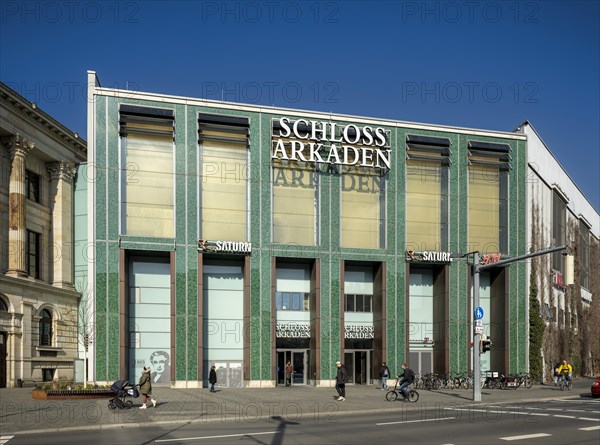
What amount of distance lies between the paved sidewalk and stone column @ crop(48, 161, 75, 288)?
10499 mm

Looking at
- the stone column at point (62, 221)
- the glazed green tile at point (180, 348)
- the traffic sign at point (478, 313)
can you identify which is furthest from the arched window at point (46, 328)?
the traffic sign at point (478, 313)

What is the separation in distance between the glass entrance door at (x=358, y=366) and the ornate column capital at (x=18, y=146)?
82.9 feet

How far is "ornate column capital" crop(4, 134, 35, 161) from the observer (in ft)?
143

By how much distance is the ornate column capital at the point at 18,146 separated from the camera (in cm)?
4353

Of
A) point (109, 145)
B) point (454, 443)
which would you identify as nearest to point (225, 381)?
point (109, 145)

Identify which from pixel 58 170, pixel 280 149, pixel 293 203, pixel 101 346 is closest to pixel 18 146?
pixel 58 170

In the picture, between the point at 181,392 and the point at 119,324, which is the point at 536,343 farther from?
the point at 119,324

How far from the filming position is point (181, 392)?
37.6 metres

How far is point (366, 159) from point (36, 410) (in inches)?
1077

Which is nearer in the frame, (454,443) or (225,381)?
(454,443)

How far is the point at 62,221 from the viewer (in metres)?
48.5

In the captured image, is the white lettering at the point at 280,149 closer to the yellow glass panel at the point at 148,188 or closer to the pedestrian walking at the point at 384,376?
the yellow glass panel at the point at 148,188

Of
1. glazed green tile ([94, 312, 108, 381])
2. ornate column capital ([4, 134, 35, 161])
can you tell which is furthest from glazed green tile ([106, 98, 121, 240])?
ornate column capital ([4, 134, 35, 161])

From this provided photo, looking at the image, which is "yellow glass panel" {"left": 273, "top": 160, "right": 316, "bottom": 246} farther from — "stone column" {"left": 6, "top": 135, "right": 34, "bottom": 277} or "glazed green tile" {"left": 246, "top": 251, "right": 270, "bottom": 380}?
"stone column" {"left": 6, "top": 135, "right": 34, "bottom": 277}
